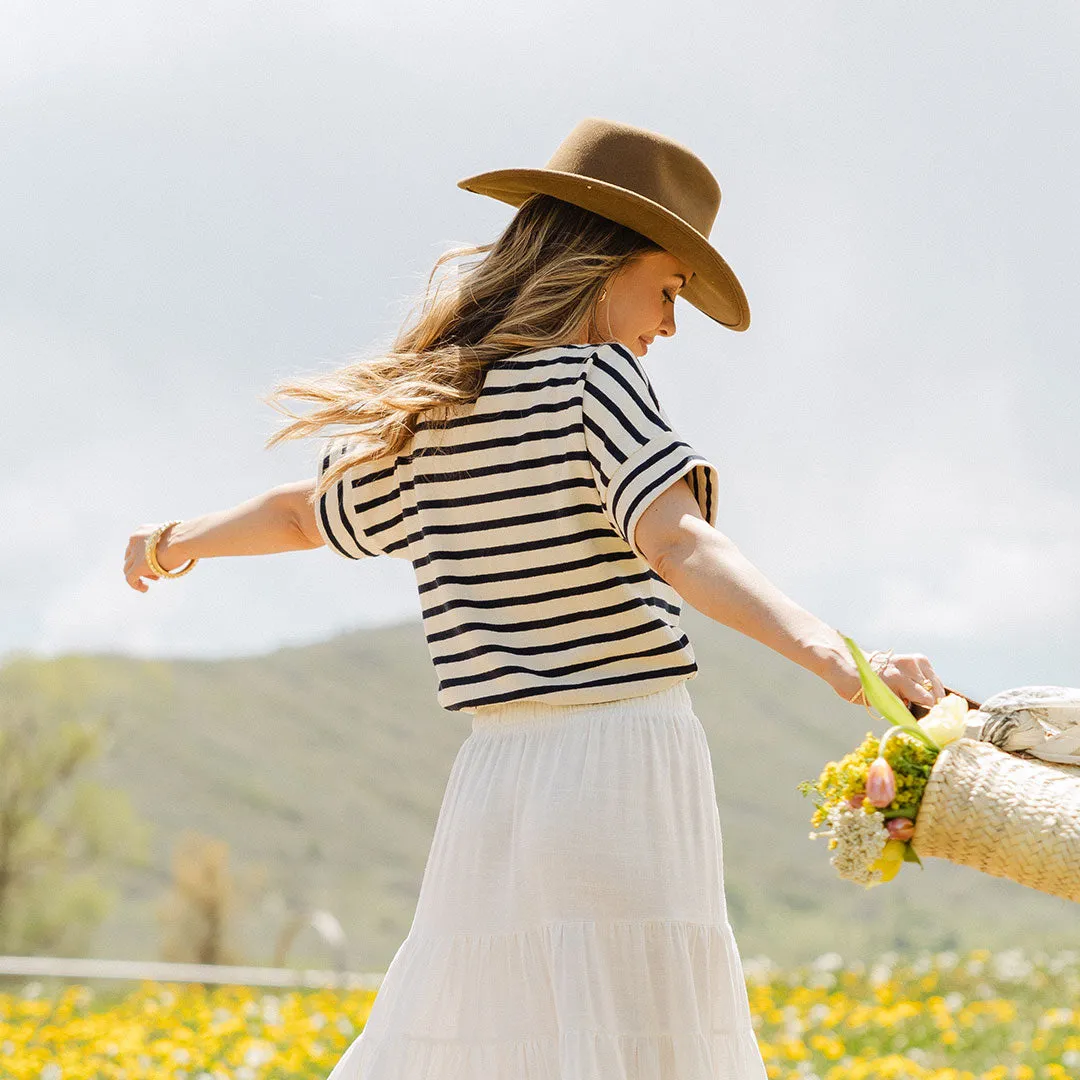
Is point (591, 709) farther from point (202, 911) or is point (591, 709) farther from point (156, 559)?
point (202, 911)

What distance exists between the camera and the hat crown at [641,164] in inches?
77.6

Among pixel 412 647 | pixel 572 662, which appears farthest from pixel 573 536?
pixel 412 647

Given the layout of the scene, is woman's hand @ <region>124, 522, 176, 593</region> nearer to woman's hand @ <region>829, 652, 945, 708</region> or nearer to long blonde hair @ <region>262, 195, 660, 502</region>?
long blonde hair @ <region>262, 195, 660, 502</region>

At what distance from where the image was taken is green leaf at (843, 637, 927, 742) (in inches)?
56.0

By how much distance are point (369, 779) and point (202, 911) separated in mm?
4180

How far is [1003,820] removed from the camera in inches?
58.1

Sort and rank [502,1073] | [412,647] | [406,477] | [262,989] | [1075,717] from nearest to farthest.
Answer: [1075,717]
[502,1073]
[406,477]
[262,989]
[412,647]

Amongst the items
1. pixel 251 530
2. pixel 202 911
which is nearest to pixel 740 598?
pixel 251 530

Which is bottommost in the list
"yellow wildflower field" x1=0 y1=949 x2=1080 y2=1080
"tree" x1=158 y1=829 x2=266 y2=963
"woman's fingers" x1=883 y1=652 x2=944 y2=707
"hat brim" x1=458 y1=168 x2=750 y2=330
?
"yellow wildflower field" x1=0 y1=949 x2=1080 y2=1080

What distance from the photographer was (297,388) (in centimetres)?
203

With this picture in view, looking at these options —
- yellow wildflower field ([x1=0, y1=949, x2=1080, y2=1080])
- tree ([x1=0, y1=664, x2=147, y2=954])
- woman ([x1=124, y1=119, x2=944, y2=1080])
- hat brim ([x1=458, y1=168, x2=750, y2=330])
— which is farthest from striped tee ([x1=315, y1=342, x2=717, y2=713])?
tree ([x1=0, y1=664, x2=147, y2=954])

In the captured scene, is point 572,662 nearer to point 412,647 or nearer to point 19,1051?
point 19,1051

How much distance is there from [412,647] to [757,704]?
144 inches

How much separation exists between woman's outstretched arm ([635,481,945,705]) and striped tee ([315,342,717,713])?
0.13 feet
